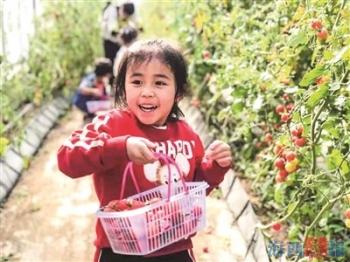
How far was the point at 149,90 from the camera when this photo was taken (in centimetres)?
239

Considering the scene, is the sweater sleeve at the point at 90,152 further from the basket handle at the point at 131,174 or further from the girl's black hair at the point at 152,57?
the girl's black hair at the point at 152,57

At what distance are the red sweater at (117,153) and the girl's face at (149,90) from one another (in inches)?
2.8

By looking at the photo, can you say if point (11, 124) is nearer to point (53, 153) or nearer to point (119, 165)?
point (53, 153)

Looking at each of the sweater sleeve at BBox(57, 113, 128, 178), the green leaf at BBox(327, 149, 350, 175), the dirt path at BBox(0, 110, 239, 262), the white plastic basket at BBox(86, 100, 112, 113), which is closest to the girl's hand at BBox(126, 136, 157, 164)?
the sweater sleeve at BBox(57, 113, 128, 178)

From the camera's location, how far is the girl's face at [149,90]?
94.0 inches

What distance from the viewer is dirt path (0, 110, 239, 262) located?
13.7 ft

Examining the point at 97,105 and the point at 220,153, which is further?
the point at 97,105

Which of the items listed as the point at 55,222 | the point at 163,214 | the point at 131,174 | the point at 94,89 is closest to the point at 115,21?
the point at 94,89

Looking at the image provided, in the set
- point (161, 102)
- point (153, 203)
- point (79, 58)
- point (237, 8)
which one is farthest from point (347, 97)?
point (79, 58)

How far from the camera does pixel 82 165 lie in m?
2.26

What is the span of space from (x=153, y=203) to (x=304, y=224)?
1939mm

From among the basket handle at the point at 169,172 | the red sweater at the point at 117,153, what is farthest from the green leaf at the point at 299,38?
the basket handle at the point at 169,172

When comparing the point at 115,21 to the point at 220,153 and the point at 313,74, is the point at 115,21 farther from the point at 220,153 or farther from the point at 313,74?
the point at 313,74

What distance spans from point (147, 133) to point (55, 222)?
98.1 inches
